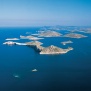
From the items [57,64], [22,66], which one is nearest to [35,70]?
[22,66]

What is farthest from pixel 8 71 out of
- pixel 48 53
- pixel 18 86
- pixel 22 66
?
pixel 48 53

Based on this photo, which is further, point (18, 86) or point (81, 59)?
point (81, 59)

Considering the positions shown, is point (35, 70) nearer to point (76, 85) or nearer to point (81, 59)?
point (76, 85)

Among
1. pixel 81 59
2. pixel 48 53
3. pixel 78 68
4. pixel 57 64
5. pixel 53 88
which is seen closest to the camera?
pixel 53 88

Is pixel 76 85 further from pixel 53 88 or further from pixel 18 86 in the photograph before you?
pixel 18 86

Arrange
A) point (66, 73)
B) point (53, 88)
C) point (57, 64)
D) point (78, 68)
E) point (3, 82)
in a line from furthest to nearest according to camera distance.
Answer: point (57, 64) → point (78, 68) → point (66, 73) → point (3, 82) → point (53, 88)

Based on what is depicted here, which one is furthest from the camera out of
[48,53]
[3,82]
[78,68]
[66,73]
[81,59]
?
[48,53]

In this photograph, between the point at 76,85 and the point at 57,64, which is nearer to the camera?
the point at 76,85

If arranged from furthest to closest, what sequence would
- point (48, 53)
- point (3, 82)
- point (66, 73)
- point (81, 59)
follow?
point (48, 53)
point (81, 59)
point (66, 73)
point (3, 82)
